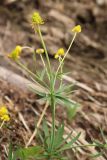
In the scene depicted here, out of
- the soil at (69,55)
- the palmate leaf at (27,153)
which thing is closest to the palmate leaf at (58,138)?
the palmate leaf at (27,153)

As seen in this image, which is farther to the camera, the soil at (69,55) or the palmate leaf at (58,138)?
the soil at (69,55)

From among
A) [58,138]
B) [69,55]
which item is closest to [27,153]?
[58,138]

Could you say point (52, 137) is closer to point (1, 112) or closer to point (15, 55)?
point (1, 112)

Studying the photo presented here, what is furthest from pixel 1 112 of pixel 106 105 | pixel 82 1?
pixel 82 1

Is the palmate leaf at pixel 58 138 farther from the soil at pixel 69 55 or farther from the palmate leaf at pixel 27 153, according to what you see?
the soil at pixel 69 55

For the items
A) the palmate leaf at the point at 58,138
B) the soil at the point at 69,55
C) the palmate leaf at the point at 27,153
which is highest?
the palmate leaf at the point at 58,138
